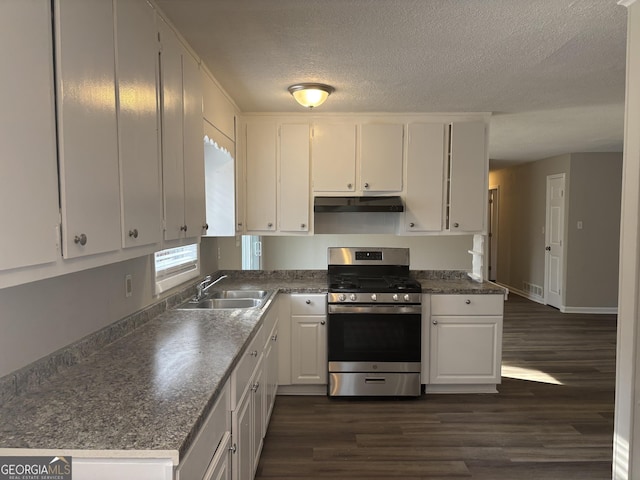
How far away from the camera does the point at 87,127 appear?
1.28 metres

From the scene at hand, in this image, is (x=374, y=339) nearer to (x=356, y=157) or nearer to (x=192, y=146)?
(x=356, y=157)

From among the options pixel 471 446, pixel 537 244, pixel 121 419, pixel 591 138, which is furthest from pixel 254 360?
pixel 537 244

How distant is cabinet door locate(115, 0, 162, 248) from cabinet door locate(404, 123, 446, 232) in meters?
2.45

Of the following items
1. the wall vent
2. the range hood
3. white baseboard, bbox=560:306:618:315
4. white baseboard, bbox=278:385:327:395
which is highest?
the range hood

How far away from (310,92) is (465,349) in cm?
235

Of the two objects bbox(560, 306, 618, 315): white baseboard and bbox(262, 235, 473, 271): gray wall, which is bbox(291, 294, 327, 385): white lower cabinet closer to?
bbox(262, 235, 473, 271): gray wall

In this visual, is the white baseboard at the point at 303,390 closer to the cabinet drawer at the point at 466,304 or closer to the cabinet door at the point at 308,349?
the cabinet door at the point at 308,349

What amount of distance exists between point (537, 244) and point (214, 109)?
631 cm

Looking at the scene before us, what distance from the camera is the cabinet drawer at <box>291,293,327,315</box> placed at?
3.47 meters

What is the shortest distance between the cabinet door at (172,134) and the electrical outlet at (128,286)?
0.35m

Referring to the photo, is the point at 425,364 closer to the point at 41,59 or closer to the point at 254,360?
the point at 254,360

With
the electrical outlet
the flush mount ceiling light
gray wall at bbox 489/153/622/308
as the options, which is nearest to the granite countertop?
the electrical outlet

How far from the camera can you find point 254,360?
90.7 inches

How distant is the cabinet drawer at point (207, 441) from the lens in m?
1.16
